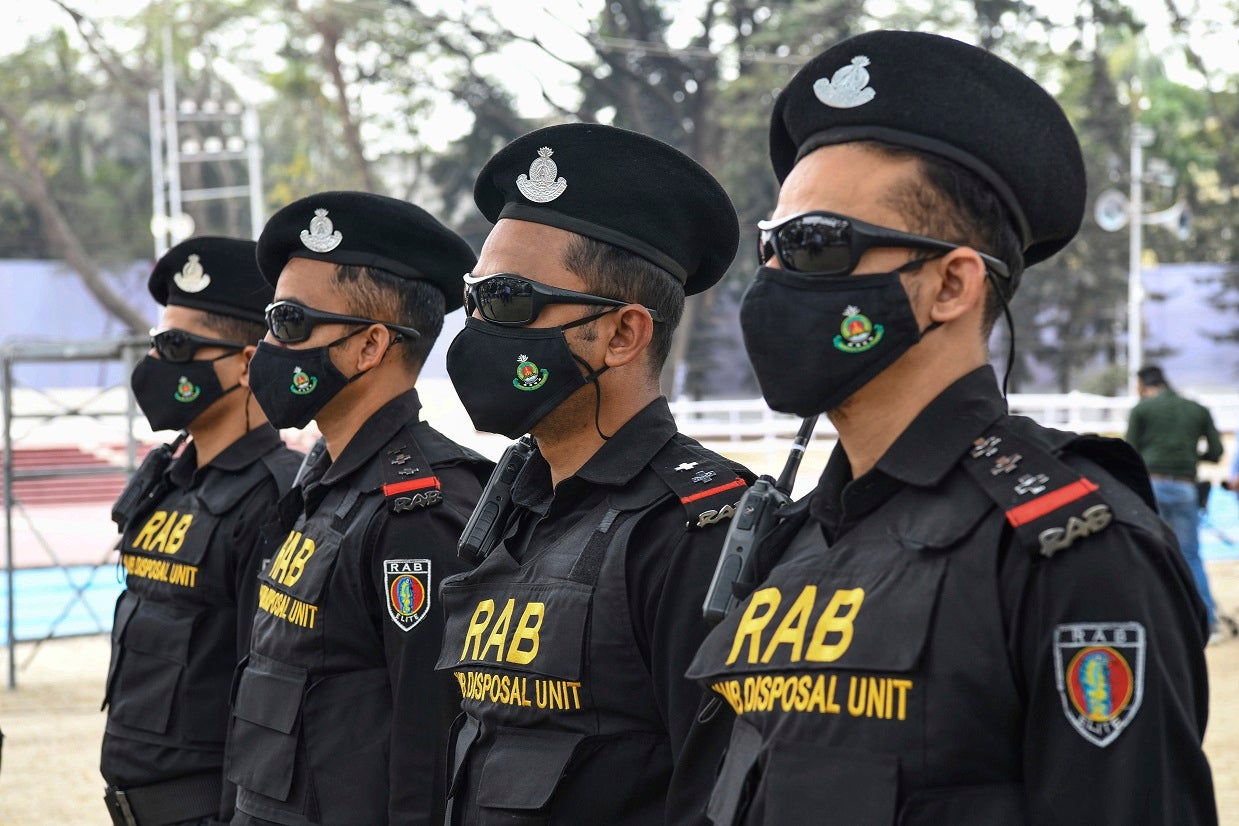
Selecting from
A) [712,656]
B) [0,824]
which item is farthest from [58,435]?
[712,656]

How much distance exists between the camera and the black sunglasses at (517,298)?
293 centimetres

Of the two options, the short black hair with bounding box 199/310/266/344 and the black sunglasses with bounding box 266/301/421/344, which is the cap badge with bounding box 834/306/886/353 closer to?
the black sunglasses with bounding box 266/301/421/344

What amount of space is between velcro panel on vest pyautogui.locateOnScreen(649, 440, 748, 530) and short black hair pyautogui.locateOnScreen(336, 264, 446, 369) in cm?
128

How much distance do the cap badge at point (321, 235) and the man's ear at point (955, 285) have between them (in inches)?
90.2

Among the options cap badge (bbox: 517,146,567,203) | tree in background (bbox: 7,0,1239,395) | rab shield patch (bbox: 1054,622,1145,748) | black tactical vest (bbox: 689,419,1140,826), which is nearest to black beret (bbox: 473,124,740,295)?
cap badge (bbox: 517,146,567,203)

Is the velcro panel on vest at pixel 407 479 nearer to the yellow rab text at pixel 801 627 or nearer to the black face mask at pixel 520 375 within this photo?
the black face mask at pixel 520 375

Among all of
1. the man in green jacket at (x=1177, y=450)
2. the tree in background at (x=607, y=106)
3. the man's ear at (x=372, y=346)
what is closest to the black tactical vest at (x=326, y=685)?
the man's ear at (x=372, y=346)

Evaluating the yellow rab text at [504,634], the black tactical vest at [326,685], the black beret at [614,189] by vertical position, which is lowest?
the black tactical vest at [326,685]

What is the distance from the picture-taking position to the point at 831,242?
6.71ft

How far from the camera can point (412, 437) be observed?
12.1 ft

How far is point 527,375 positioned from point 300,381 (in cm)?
114

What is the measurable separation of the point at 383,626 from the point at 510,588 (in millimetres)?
606

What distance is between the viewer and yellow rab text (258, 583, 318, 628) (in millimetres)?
3369

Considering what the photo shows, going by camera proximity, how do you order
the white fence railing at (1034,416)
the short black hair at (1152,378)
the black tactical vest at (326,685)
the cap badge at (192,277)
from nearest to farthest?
the black tactical vest at (326,685) → the cap badge at (192,277) → the short black hair at (1152,378) → the white fence railing at (1034,416)
